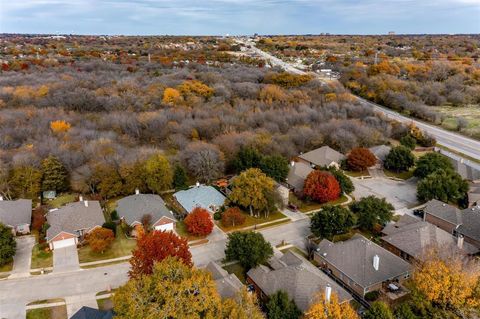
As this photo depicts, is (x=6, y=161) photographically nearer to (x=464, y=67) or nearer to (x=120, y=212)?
(x=120, y=212)

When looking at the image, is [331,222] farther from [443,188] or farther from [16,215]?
[16,215]

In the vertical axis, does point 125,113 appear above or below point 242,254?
above

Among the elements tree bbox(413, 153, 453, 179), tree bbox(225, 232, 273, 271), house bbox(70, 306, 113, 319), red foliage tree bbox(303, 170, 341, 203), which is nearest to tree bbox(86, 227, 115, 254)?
house bbox(70, 306, 113, 319)

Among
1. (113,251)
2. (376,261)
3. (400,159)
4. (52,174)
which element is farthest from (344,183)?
(52,174)

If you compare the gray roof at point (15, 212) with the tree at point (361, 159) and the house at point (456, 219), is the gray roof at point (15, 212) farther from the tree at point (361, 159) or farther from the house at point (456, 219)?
the house at point (456, 219)

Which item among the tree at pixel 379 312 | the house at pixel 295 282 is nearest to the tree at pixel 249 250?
the house at pixel 295 282

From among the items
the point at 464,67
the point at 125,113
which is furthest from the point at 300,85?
the point at 464,67
